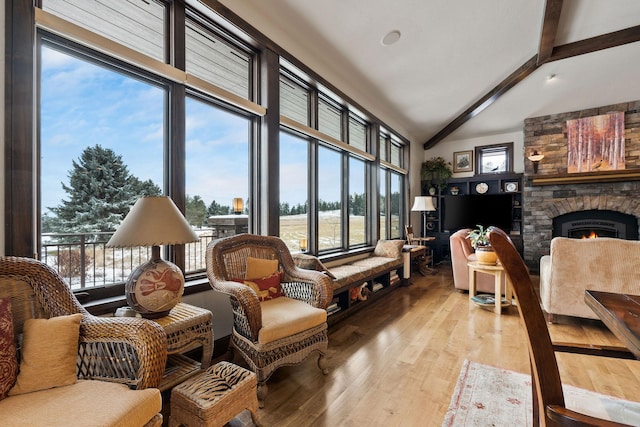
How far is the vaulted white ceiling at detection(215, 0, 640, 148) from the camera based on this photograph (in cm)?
304

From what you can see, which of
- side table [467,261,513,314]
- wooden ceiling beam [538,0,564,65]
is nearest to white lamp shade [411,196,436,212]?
side table [467,261,513,314]

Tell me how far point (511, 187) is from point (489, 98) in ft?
6.92

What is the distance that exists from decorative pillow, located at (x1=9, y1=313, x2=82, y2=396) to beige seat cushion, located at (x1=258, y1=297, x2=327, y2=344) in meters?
0.90

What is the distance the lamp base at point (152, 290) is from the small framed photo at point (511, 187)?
6.99 m

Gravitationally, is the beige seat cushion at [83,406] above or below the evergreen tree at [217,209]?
below

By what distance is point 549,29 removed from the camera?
3.86m

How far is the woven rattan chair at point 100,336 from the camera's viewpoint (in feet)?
4.06

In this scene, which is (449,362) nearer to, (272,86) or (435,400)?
(435,400)

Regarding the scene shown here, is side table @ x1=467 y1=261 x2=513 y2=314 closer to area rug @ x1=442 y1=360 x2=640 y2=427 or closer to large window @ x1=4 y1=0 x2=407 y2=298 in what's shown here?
area rug @ x1=442 y1=360 x2=640 y2=427

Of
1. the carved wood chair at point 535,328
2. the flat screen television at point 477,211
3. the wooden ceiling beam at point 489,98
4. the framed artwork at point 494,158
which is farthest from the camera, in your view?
the framed artwork at point 494,158

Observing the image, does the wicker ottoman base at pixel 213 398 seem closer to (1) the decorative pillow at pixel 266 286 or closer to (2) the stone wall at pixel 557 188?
(1) the decorative pillow at pixel 266 286

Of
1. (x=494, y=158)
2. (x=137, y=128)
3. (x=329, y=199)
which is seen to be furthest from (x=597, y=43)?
(x=137, y=128)

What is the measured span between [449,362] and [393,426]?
3.06ft

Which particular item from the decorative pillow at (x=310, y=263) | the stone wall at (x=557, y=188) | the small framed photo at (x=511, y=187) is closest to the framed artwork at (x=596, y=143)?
the stone wall at (x=557, y=188)
